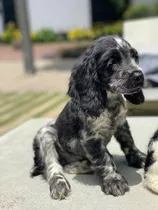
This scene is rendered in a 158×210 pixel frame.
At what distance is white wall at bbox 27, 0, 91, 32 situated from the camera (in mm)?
24766

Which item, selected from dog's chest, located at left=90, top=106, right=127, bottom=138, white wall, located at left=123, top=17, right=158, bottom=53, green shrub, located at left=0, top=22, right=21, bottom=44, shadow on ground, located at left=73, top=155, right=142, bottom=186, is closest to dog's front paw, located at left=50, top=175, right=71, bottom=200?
shadow on ground, located at left=73, top=155, right=142, bottom=186

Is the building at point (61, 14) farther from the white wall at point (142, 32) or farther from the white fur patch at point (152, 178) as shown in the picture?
the white fur patch at point (152, 178)

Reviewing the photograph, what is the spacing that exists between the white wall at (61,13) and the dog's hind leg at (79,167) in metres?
21.6

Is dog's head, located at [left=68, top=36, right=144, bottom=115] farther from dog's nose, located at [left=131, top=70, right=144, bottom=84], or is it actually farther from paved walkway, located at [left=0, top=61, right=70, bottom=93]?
paved walkway, located at [left=0, top=61, right=70, bottom=93]

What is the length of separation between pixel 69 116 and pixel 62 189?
67cm

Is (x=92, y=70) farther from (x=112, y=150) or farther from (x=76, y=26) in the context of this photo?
(x=76, y=26)

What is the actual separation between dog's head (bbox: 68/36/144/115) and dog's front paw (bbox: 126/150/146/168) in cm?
82

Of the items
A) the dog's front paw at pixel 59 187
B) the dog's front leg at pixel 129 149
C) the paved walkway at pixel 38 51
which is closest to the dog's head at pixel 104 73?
the dog's front leg at pixel 129 149

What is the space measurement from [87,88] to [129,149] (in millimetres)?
985

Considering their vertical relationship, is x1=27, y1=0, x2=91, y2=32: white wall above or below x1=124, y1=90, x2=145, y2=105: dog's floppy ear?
below

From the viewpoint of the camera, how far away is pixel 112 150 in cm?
474

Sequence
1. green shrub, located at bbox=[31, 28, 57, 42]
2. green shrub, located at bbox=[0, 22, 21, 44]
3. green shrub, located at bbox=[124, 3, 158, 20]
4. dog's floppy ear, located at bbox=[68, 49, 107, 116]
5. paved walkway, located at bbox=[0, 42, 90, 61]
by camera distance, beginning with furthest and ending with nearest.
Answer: green shrub, located at bbox=[0, 22, 21, 44] → green shrub, located at bbox=[31, 28, 57, 42] → green shrub, located at bbox=[124, 3, 158, 20] → paved walkway, located at bbox=[0, 42, 90, 61] → dog's floppy ear, located at bbox=[68, 49, 107, 116]

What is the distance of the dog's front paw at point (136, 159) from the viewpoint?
409 centimetres

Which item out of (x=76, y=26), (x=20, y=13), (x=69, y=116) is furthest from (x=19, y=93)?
(x=76, y=26)
